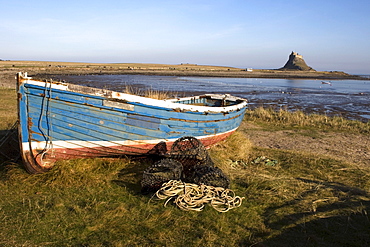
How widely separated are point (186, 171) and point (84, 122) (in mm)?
2244

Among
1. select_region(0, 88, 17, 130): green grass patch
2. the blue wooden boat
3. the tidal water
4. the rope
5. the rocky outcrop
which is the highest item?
the rocky outcrop

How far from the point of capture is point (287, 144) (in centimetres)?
1011

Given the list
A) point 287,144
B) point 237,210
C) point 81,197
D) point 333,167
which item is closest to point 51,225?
point 81,197

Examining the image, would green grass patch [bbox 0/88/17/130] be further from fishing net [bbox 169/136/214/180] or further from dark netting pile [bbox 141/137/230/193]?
dark netting pile [bbox 141/137/230/193]

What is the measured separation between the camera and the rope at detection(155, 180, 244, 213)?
4744mm

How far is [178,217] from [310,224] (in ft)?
6.19

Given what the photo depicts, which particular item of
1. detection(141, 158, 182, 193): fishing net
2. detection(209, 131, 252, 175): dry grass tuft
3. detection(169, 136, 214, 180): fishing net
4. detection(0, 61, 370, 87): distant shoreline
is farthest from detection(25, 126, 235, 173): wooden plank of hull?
detection(0, 61, 370, 87): distant shoreline

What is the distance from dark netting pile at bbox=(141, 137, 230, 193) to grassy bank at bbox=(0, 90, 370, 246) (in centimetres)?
31

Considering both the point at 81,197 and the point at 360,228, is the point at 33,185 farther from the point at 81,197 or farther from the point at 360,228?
the point at 360,228

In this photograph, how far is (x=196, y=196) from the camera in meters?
4.94

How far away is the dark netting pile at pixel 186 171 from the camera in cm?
524

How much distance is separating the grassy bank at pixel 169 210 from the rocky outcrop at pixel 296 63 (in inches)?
4746

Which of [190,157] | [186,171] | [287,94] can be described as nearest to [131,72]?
[287,94]

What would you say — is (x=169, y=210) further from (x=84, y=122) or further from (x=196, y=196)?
(x=84, y=122)
